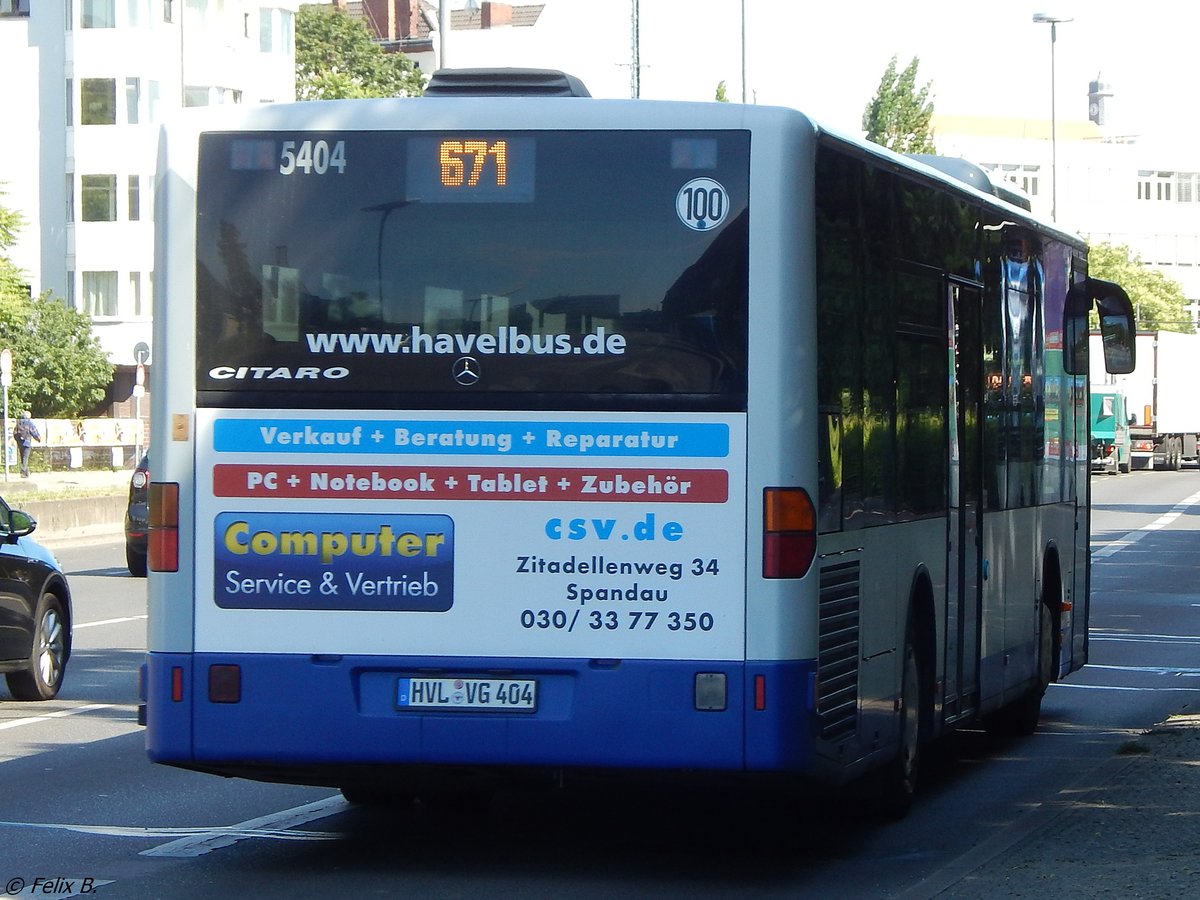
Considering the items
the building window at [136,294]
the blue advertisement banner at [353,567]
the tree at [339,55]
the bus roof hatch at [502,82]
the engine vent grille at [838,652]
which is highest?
the tree at [339,55]

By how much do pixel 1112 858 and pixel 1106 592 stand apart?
60.3 ft

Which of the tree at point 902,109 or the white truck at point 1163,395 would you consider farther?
the tree at point 902,109

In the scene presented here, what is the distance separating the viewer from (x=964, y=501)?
37.1ft

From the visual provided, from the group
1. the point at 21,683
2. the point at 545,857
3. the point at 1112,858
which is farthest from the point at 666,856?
the point at 21,683

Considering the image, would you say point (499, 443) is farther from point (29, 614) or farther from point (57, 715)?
point (29, 614)

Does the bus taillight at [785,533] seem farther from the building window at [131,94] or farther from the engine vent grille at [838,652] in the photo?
the building window at [131,94]

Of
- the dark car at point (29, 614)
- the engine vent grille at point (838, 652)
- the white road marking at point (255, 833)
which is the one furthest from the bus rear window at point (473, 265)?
the dark car at point (29, 614)

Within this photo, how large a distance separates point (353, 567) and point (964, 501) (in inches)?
151

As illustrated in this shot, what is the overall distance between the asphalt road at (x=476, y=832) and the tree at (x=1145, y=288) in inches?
3944

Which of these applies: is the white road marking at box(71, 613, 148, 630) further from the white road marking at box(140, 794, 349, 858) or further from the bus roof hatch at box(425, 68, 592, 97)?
the bus roof hatch at box(425, 68, 592, 97)

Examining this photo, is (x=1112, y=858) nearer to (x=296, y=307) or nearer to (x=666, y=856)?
(x=666, y=856)

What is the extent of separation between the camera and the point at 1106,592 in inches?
1045

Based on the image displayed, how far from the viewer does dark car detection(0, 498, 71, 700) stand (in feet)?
48.0

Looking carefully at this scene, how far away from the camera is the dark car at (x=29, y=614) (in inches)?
576
